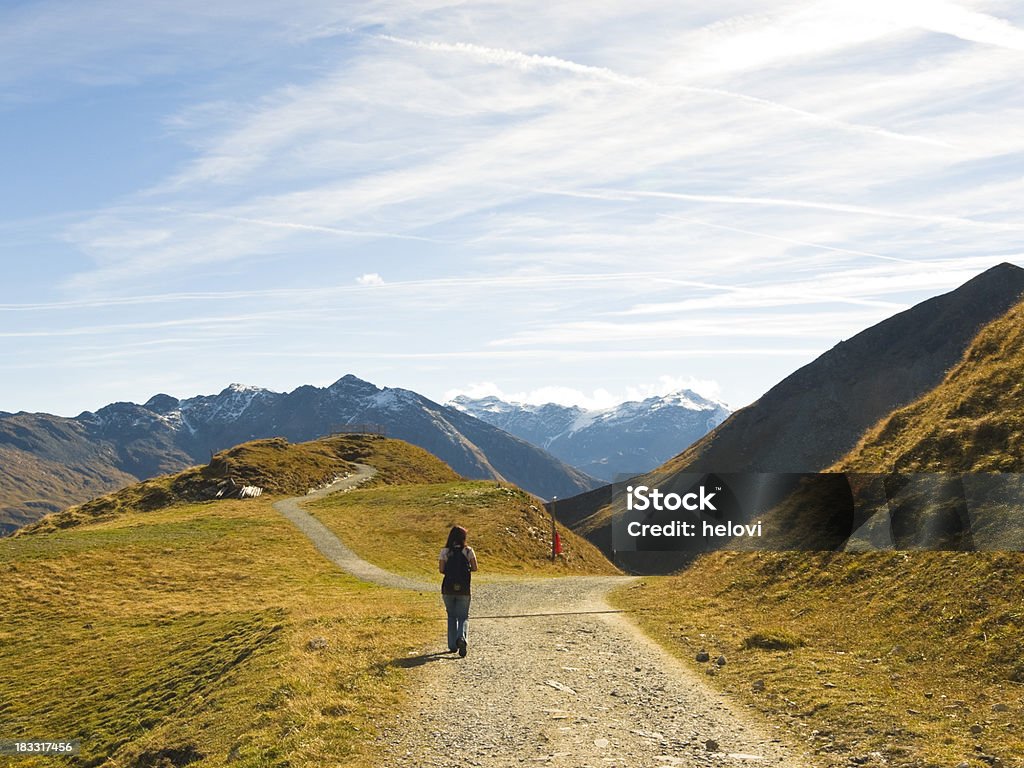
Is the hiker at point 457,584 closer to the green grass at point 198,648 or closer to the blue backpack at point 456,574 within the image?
the blue backpack at point 456,574

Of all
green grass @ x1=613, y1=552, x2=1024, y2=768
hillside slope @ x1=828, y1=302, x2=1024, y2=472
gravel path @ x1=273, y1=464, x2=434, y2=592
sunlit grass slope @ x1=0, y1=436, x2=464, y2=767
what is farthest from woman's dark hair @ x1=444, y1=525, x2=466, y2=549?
gravel path @ x1=273, y1=464, x2=434, y2=592

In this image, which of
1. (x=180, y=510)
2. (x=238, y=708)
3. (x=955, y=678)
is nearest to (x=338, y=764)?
(x=238, y=708)

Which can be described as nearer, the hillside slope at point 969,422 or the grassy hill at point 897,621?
the grassy hill at point 897,621

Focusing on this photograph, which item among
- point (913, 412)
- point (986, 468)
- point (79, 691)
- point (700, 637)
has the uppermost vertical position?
point (913, 412)

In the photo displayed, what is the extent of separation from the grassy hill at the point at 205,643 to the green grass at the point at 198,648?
0.07 meters

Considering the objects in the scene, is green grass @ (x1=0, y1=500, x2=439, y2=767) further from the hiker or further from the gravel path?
→ the hiker

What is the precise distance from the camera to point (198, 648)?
29266 millimetres

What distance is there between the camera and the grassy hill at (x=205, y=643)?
15906 mm

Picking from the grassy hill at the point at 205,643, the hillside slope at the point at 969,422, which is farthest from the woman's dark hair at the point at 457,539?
the hillside slope at the point at 969,422

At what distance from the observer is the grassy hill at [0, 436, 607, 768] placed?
1591cm

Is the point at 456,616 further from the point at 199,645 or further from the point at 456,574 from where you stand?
the point at 199,645

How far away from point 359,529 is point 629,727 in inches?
2064

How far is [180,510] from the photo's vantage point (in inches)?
3265

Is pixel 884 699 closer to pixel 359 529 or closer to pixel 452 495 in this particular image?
pixel 359 529
